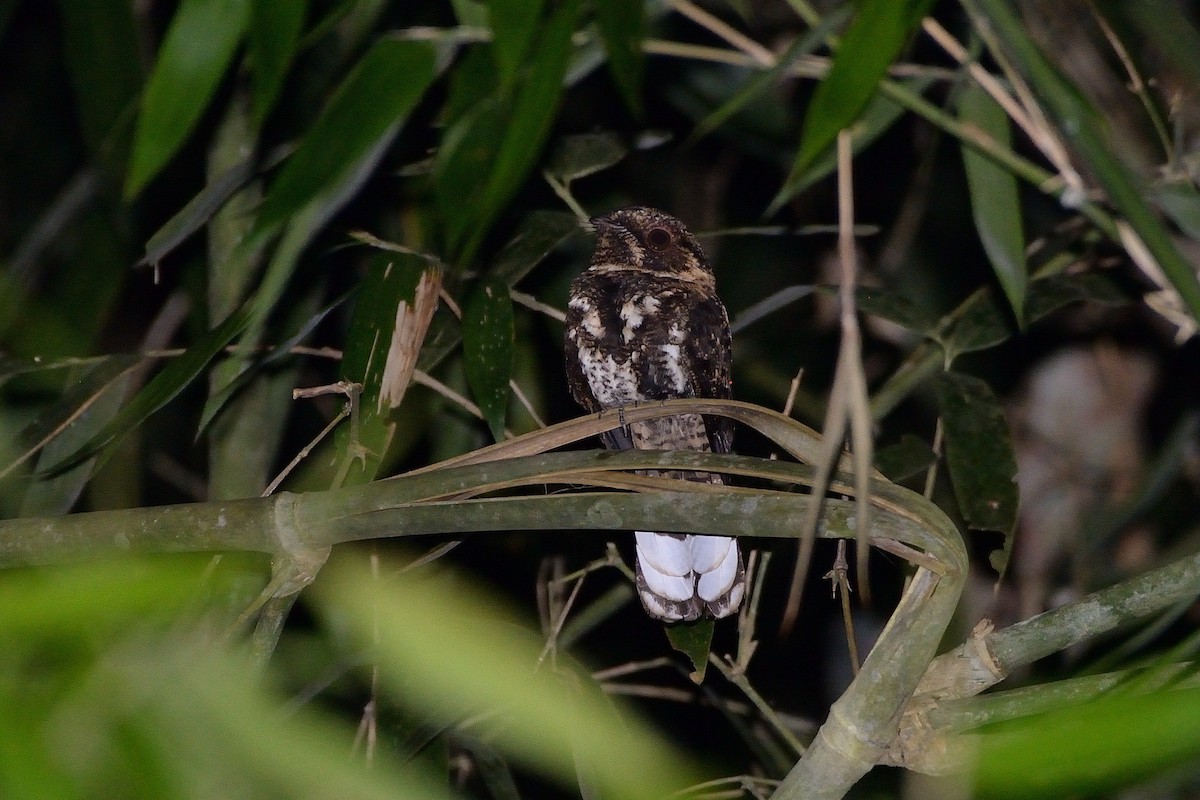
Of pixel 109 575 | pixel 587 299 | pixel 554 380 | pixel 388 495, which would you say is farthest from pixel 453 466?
pixel 554 380

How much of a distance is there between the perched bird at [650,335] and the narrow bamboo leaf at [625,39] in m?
1.25

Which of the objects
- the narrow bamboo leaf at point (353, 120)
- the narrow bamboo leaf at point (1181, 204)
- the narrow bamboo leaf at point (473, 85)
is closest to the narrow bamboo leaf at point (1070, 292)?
the narrow bamboo leaf at point (1181, 204)

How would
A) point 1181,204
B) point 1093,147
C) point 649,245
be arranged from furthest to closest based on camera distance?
point 649,245 → point 1181,204 → point 1093,147

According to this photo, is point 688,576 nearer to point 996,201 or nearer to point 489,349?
point 489,349

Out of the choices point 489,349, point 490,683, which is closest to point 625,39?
point 489,349

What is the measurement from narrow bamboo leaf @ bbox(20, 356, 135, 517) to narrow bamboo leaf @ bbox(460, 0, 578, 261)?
122 centimetres

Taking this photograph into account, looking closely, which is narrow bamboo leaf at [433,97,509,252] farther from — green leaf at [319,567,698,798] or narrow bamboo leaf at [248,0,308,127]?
green leaf at [319,567,698,798]

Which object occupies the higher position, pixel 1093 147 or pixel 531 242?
pixel 1093 147

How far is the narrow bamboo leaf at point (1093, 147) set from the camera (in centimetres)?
127

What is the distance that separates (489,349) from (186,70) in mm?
858

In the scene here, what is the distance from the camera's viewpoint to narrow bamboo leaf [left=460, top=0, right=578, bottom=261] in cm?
133

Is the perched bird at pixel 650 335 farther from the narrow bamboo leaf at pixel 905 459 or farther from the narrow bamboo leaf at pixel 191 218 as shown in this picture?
the narrow bamboo leaf at pixel 191 218

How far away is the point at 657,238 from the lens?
2959mm

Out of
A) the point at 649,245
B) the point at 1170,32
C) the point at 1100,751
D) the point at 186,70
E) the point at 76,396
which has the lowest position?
the point at 76,396
